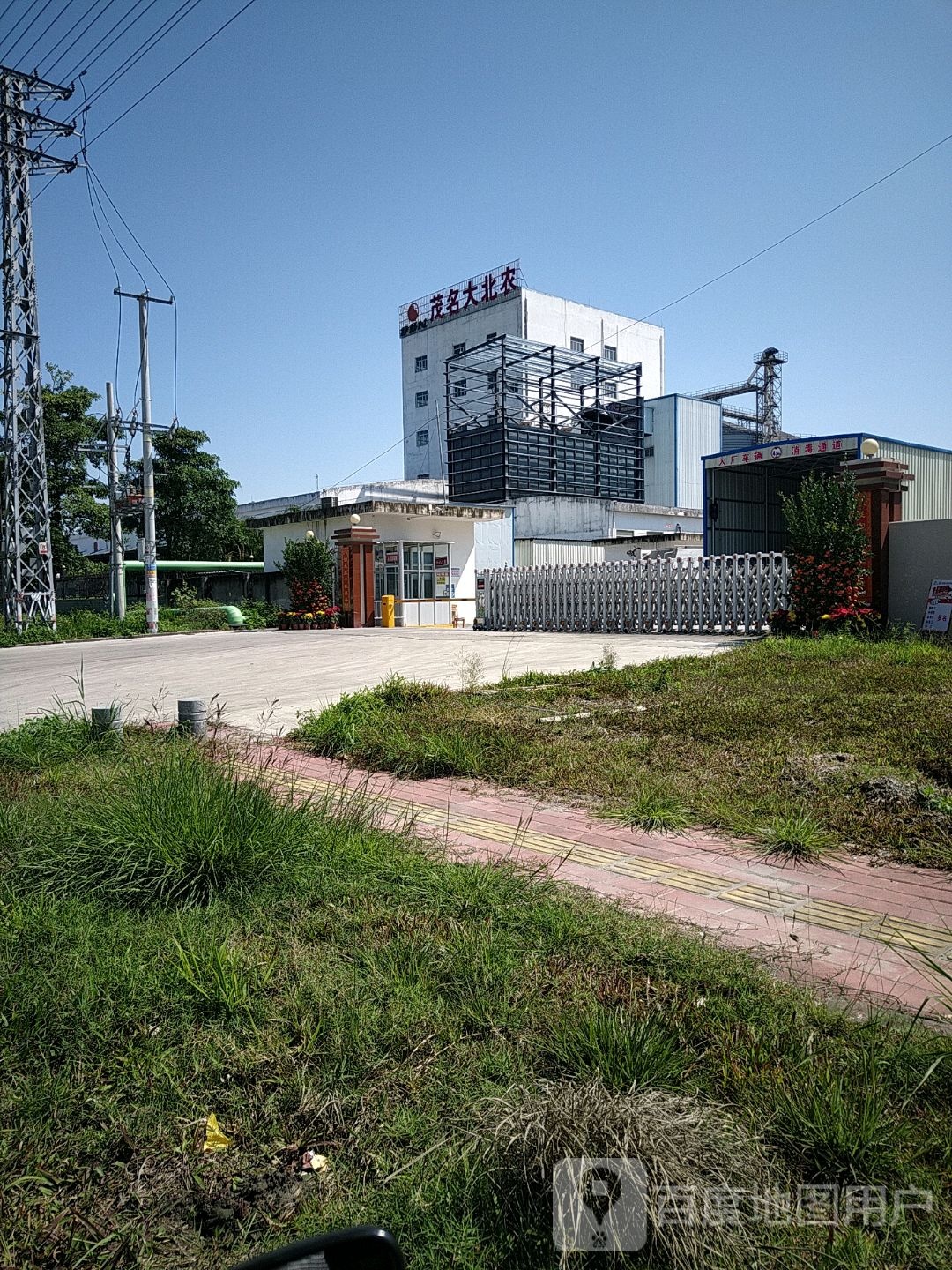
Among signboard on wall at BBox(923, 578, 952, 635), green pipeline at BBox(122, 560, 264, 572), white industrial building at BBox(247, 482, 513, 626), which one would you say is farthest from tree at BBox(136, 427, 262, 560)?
signboard on wall at BBox(923, 578, 952, 635)

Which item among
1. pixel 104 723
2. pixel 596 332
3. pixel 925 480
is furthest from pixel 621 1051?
pixel 596 332

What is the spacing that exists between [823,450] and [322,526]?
655 inches

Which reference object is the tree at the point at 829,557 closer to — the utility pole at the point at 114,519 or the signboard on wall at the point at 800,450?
the signboard on wall at the point at 800,450

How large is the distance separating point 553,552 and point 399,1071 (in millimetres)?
32937

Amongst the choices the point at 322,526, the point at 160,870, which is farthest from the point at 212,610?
the point at 160,870

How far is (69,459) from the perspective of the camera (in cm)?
3559

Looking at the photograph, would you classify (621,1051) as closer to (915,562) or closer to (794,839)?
(794,839)

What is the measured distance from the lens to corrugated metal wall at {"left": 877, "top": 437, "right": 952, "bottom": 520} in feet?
64.0

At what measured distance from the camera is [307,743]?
7.28 meters

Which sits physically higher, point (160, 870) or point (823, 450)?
point (823, 450)

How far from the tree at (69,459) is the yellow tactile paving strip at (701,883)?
110 feet

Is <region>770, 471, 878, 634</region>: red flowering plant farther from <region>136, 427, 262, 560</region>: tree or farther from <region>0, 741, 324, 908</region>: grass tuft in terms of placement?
<region>136, 427, 262, 560</region>: tree

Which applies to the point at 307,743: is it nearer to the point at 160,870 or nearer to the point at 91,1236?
the point at 160,870

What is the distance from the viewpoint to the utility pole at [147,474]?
25.0 meters
